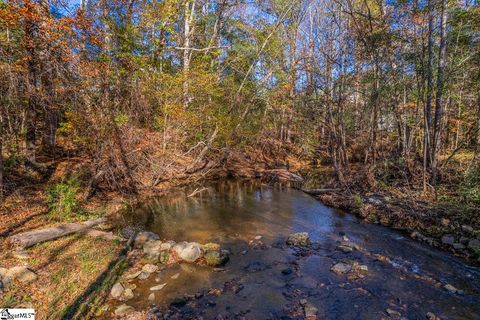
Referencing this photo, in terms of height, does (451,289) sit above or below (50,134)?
below

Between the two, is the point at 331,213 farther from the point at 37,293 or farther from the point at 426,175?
the point at 37,293

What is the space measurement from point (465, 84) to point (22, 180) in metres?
18.6

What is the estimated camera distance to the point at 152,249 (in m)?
6.75

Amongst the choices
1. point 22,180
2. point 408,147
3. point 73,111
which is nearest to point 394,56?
point 408,147

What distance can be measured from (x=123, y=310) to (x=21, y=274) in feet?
6.52

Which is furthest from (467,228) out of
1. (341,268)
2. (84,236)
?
(84,236)

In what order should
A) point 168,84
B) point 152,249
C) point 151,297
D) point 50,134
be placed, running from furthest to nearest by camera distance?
point 50,134 < point 168,84 < point 152,249 < point 151,297

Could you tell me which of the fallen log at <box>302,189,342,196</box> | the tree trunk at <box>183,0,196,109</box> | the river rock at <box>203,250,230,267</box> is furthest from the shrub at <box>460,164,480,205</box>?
the tree trunk at <box>183,0,196,109</box>

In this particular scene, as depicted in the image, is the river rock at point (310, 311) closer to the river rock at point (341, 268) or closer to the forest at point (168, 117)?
the forest at point (168, 117)

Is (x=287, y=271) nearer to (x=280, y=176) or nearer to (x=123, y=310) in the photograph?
(x=123, y=310)

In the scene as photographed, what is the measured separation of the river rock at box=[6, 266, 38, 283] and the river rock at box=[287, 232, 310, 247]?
230 inches

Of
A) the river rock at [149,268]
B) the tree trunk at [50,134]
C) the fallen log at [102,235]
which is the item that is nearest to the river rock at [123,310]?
the river rock at [149,268]

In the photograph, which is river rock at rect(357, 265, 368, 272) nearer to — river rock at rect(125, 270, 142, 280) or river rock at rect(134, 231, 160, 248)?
river rock at rect(125, 270, 142, 280)

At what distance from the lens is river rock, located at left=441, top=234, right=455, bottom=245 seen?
7455mm
